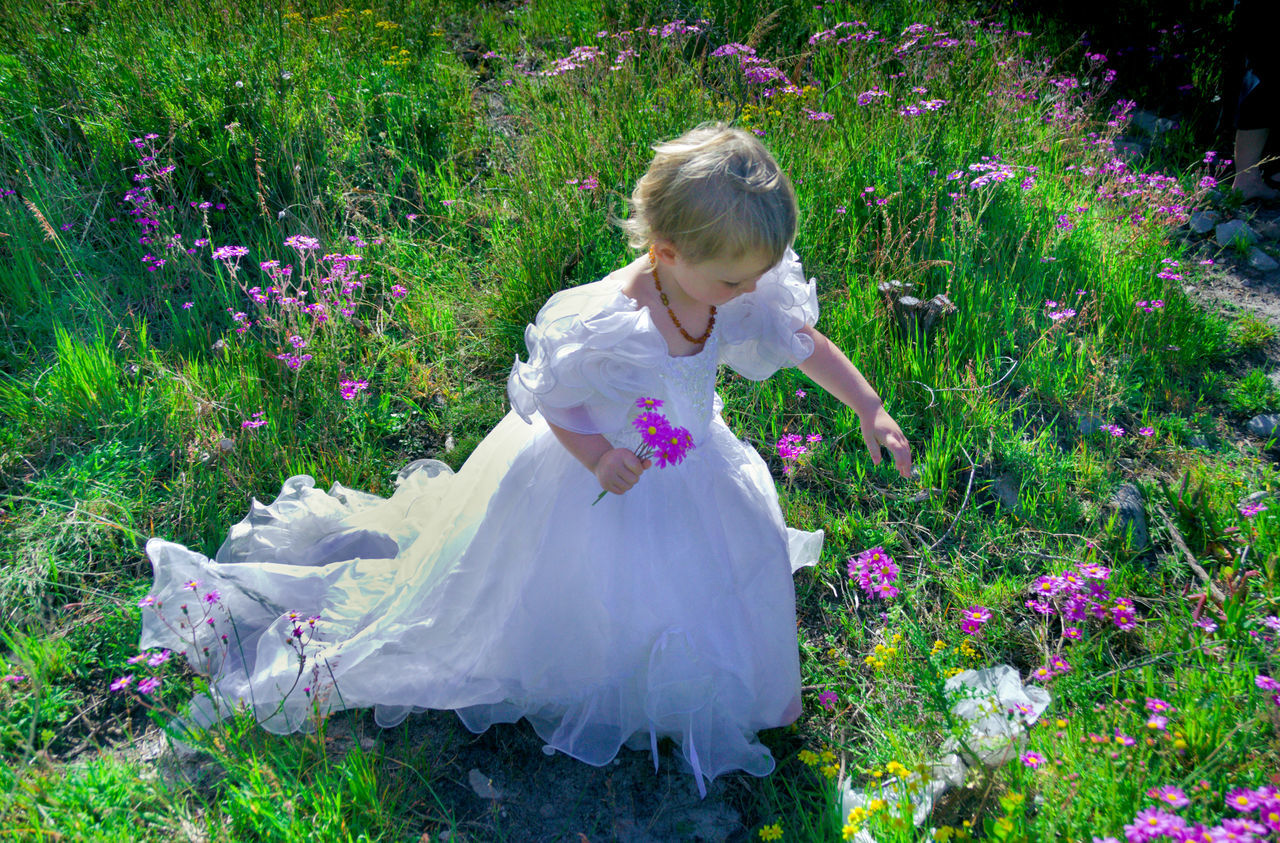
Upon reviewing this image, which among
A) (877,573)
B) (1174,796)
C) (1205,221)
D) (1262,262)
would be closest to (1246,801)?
(1174,796)

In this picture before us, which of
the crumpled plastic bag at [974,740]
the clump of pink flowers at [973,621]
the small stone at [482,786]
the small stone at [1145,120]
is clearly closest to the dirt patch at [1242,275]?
the small stone at [1145,120]

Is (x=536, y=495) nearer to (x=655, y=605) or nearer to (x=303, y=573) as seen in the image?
(x=655, y=605)

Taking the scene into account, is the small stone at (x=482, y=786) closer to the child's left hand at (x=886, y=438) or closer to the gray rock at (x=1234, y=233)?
the child's left hand at (x=886, y=438)

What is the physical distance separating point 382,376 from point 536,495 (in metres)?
1.54

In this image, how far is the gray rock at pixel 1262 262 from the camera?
13.1ft

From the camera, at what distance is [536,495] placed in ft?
7.14

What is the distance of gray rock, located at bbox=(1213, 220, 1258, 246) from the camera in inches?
161

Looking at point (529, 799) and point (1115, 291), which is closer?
point (529, 799)

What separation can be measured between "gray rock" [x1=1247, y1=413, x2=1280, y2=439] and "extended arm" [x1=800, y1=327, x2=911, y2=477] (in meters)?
1.92

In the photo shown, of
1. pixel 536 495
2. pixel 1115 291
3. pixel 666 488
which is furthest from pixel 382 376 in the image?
pixel 1115 291

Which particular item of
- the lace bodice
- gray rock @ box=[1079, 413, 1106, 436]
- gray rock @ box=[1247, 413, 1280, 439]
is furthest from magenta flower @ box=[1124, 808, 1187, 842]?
A: gray rock @ box=[1247, 413, 1280, 439]

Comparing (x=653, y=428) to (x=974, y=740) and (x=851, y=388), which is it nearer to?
(x=851, y=388)

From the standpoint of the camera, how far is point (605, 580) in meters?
2.11

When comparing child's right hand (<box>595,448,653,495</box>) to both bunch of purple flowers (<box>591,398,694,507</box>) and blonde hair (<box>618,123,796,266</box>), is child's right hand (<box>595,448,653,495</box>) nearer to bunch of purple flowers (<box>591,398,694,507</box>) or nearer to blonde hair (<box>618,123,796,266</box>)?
bunch of purple flowers (<box>591,398,694,507</box>)
